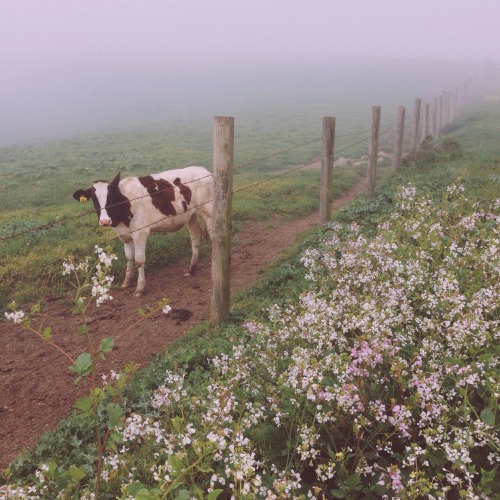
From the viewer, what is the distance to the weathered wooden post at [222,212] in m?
7.03

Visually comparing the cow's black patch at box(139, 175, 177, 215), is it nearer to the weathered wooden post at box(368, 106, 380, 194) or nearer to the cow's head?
the cow's head

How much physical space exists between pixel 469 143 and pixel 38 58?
441 feet

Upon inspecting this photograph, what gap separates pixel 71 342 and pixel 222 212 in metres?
3.57

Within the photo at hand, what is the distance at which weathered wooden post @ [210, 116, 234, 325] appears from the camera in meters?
7.03

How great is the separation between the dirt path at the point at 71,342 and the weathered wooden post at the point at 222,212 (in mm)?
1075

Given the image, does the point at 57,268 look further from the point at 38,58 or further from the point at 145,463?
the point at 38,58

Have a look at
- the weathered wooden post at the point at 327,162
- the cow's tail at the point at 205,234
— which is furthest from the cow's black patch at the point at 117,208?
the weathered wooden post at the point at 327,162

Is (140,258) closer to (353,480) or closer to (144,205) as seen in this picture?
(144,205)

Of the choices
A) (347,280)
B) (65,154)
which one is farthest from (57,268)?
(65,154)

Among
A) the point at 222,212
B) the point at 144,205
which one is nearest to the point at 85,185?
the point at 144,205

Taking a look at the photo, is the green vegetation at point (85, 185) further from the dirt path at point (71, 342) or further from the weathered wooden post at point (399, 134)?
the weathered wooden post at point (399, 134)

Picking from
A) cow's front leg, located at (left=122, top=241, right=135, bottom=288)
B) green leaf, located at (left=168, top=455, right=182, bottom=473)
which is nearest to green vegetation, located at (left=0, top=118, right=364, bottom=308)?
cow's front leg, located at (left=122, top=241, right=135, bottom=288)

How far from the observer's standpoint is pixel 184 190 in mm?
10461

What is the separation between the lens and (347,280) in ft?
18.7
